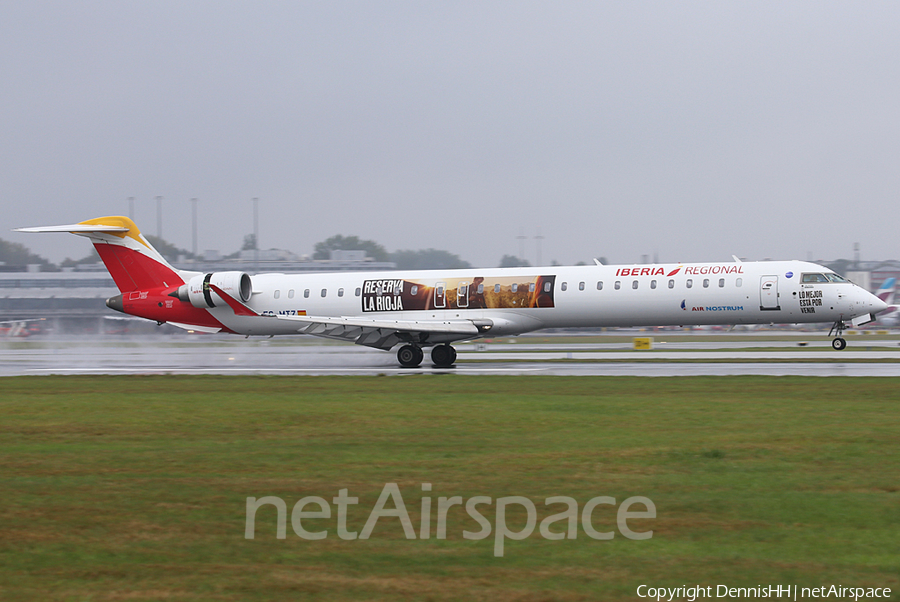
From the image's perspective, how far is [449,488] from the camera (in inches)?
351

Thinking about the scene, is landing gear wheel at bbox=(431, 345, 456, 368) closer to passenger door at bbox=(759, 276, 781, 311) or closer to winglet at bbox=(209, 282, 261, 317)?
winglet at bbox=(209, 282, 261, 317)

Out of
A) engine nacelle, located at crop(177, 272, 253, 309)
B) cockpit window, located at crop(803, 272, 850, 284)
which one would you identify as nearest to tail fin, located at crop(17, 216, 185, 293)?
engine nacelle, located at crop(177, 272, 253, 309)

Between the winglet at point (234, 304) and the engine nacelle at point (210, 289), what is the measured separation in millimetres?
102

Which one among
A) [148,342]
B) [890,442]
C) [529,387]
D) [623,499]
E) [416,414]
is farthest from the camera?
[148,342]

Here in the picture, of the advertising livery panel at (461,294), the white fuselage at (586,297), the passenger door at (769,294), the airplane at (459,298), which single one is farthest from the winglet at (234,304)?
the passenger door at (769,294)

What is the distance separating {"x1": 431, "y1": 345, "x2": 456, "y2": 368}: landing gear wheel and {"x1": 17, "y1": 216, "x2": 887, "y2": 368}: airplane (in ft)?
0.16

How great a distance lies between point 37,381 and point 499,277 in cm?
1472

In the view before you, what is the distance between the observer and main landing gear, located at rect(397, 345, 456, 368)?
28391mm

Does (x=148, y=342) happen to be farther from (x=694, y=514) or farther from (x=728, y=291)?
(x=694, y=514)

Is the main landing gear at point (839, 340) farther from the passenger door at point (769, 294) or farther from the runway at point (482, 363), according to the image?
the passenger door at point (769, 294)

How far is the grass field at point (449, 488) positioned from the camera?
612cm

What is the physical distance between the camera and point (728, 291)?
90.1 ft

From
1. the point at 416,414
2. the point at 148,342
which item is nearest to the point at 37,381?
the point at 416,414

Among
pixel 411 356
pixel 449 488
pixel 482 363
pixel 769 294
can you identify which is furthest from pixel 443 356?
pixel 449 488
